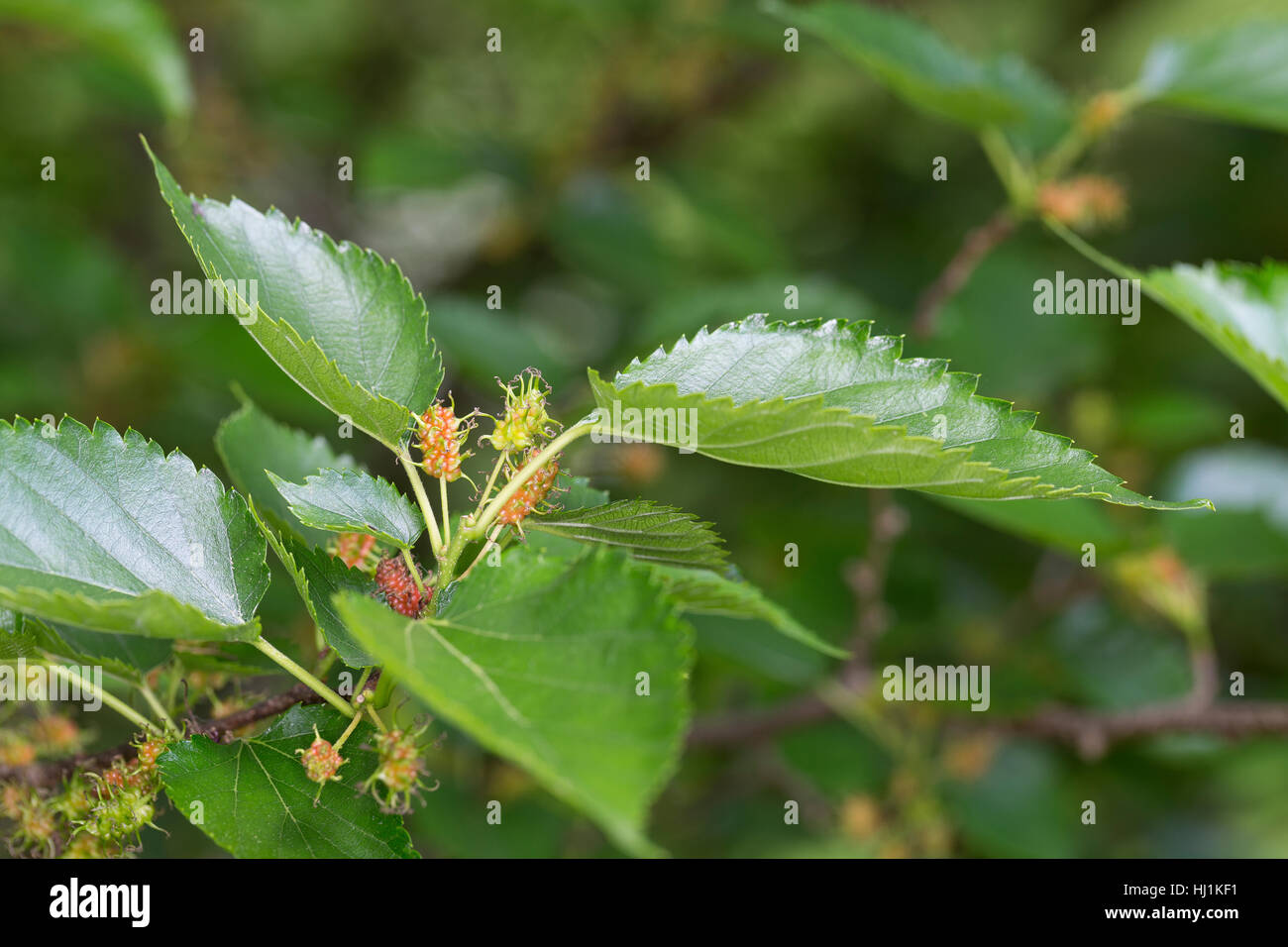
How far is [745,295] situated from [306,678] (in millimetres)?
991

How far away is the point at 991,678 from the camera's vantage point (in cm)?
175

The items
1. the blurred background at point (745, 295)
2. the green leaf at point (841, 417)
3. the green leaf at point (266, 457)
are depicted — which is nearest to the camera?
the green leaf at point (841, 417)

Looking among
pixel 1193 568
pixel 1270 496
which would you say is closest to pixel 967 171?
pixel 1270 496

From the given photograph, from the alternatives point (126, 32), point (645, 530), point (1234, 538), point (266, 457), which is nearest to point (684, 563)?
point (645, 530)

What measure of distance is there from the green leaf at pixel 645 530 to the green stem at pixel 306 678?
0.15 meters

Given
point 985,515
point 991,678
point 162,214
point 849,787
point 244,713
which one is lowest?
point 849,787

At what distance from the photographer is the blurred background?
1.65 m

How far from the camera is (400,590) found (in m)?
0.62

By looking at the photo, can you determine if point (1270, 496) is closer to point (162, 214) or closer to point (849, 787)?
point (849, 787)

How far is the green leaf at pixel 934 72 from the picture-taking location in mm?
1181

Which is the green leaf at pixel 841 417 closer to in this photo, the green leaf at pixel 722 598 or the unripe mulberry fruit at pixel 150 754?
the green leaf at pixel 722 598

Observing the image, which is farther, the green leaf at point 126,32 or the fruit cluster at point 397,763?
the green leaf at point 126,32

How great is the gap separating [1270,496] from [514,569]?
5.24 feet

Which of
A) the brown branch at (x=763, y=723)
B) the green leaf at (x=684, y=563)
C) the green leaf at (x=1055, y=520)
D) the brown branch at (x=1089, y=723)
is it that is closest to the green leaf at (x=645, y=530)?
the green leaf at (x=684, y=563)
